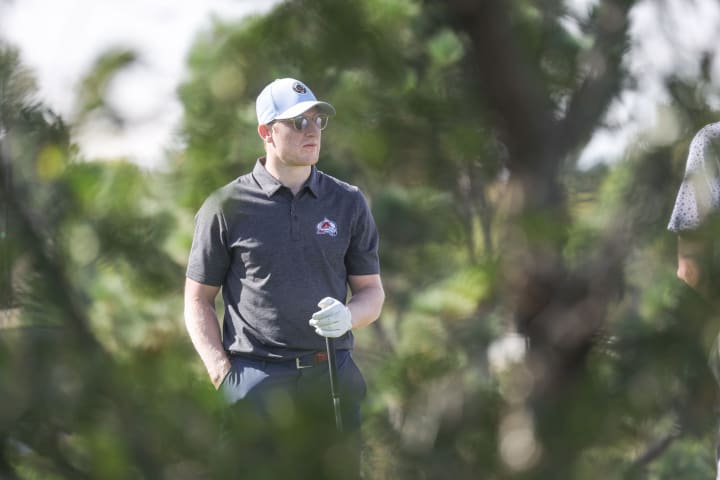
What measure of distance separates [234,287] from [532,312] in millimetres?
1985

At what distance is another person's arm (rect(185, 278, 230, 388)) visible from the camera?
101 inches

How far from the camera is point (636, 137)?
2.44ft

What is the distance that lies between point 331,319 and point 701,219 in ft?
6.33

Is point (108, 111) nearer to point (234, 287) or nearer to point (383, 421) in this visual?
point (383, 421)

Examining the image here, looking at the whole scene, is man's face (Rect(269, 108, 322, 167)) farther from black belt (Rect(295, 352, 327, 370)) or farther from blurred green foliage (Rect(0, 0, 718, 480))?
blurred green foliage (Rect(0, 0, 718, 480))

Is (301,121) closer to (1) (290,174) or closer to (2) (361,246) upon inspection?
(1) (290,174)

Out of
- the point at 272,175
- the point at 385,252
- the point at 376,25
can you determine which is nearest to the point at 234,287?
the point at 272,175

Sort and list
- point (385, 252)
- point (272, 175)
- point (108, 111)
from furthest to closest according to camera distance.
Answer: point (385, 252) → point (272, 175) → point (108, 111)

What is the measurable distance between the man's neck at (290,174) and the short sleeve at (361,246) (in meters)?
0.17

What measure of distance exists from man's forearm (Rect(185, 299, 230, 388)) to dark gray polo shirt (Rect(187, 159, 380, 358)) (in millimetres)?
45

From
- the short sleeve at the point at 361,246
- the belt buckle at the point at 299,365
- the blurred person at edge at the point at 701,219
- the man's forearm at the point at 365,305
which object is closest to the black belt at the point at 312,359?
the belt buckle at the point at 299,365

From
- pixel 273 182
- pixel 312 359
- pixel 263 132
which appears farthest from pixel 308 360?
pixel 263 132

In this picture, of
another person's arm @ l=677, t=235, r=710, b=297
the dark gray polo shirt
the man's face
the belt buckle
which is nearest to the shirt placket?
the dark gray polo shirt

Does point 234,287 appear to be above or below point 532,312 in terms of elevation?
below
